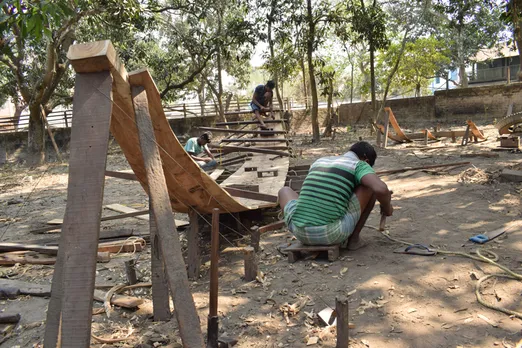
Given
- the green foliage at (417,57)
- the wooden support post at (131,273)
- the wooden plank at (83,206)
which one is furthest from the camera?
the green foliage at (417,57)

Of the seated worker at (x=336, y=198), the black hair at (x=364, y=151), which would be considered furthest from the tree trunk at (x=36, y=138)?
the black hair at (x=364, y=151)

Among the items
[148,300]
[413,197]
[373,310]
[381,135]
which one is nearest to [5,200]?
[148,300]

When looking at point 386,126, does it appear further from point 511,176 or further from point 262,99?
point 511,176

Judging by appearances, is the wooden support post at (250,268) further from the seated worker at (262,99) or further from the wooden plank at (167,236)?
the seated worker at (262,99)

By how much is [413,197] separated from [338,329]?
159 inches

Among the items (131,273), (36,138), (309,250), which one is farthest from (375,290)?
(36,138)

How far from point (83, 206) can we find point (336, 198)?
226 centimetres

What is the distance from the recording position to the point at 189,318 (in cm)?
187

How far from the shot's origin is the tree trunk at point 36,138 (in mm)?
14547

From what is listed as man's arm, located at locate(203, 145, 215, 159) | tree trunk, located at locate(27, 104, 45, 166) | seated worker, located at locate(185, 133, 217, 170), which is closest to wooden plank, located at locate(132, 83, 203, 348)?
seated worker, located at locate(185, 133, 217, 170)

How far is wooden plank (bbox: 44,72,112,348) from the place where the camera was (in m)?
1.64

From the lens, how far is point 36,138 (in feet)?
48.5

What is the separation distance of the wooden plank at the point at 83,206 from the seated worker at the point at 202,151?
563 cm

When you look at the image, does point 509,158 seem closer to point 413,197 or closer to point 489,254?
point 413,197
